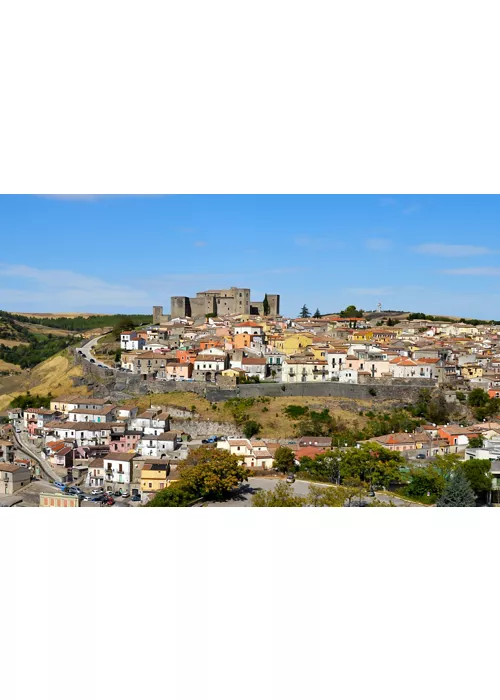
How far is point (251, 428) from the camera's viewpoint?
957cm

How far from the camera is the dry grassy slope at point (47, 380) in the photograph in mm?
12648

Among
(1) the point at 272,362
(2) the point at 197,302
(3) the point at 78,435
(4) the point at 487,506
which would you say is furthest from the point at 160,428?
(2) the point at 197,302

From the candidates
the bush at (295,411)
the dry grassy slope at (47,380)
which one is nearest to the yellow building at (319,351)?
the bush at (295,411)

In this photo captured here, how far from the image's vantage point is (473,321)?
1903cm

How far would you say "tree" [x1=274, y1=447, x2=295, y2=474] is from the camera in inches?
318

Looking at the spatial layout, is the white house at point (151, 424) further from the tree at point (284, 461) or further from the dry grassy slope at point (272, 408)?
the tree at point (284, 461)

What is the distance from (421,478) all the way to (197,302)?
40.1 ft

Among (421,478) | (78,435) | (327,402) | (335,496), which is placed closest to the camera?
(335,496)

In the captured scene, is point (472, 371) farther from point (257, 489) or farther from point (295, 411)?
point (257, 489)

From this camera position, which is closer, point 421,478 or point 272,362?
point 421,478

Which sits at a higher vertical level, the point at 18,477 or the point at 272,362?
the point at 272,362

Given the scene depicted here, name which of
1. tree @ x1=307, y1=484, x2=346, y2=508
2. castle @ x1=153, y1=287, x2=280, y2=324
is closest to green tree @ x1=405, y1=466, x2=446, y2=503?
tree @ x1=307, y1=484, x2=346, y2=508

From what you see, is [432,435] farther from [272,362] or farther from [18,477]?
[18,477]

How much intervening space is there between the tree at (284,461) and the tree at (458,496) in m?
1.97
